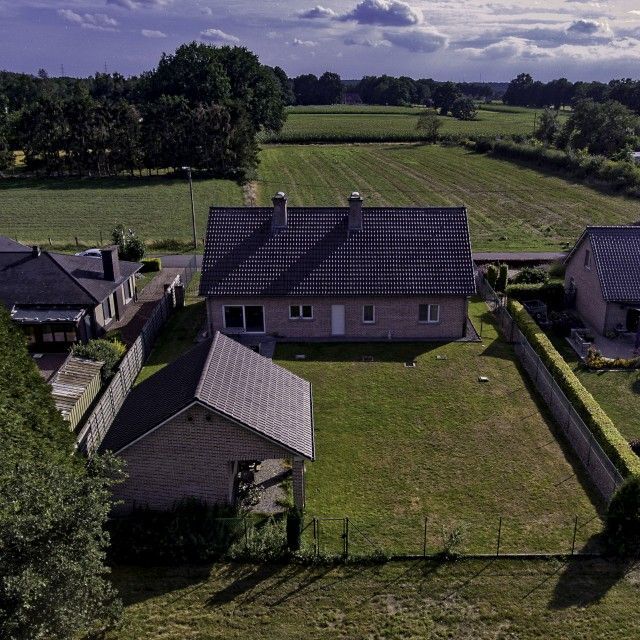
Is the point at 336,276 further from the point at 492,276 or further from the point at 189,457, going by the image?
the point at 189,457

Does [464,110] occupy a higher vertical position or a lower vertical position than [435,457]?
higher

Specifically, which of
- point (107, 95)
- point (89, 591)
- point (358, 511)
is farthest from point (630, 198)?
point (107, 95)

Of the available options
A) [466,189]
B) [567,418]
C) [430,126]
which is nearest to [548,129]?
[430,126]

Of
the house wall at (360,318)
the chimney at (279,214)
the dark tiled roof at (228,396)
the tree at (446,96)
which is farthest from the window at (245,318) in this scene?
the tree at (446,96)

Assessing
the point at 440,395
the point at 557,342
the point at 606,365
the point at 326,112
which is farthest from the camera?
the point at 326,112

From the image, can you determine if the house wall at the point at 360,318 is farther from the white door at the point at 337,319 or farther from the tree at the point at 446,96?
the tree at the point at 446,96

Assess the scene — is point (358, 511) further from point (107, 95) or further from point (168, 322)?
point (107, 95)
